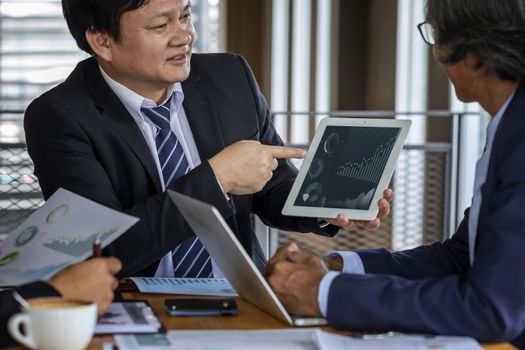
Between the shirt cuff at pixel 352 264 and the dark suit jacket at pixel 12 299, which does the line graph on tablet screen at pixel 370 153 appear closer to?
the shirt cuff at pixel 352 264

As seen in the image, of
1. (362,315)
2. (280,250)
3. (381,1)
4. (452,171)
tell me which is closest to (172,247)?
(280,250)

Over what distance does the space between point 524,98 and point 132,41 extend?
991 mm

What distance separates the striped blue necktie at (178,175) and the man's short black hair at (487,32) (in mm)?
840

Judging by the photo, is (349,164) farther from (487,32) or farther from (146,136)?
(146,136)

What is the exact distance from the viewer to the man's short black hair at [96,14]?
85.0 inches

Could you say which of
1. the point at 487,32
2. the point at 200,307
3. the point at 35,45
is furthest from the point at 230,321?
the point at 35,45

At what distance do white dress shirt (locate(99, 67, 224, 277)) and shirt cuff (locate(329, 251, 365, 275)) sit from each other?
1.64ft

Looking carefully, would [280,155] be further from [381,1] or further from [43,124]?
[381,1]

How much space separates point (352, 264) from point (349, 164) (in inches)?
8.3

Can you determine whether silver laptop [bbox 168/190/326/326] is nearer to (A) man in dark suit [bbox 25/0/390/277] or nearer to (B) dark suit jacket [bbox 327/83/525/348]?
(B) dark suit jacket [bbox 327/83/525/348]

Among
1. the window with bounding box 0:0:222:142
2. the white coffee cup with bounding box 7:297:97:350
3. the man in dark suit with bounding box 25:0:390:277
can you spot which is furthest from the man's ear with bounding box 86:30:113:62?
the window with bounding box 0:0:222:142

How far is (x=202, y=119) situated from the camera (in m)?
2.30

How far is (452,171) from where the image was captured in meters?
3.69

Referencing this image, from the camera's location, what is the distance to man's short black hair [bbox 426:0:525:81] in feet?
4.86
